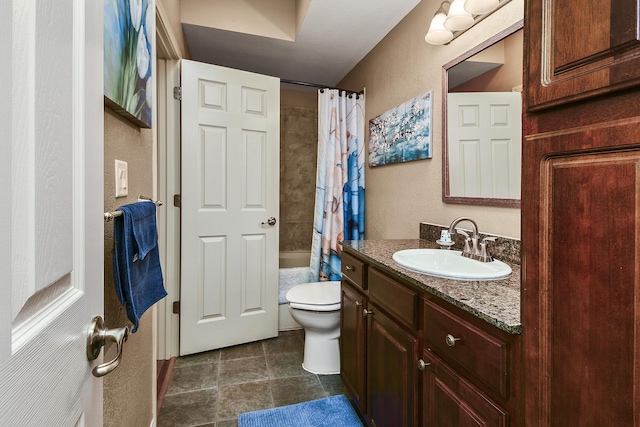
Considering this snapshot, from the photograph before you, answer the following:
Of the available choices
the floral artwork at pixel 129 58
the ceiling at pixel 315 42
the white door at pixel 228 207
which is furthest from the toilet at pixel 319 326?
the ceiling at pixel 315 42

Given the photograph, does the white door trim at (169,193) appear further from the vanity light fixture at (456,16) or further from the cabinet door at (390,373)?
the vanity light fixture at (456,16)

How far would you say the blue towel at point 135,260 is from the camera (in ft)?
2.82

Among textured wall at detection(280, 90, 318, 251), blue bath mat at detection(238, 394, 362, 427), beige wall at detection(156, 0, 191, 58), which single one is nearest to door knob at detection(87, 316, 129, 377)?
blue bath mat at detection(238, 394, 362, 427)

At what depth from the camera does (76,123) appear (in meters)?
0.49

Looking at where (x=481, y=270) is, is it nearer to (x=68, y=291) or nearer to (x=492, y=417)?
(x=492, y=417)

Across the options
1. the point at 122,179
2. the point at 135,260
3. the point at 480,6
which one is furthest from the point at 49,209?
the point at 480,6

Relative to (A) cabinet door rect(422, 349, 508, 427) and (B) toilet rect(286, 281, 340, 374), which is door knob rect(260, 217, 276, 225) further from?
(A) cabinet door rect(422, 349, 508, 427)

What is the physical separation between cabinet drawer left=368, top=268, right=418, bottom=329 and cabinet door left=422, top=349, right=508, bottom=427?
0.13m

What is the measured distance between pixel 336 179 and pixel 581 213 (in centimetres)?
213

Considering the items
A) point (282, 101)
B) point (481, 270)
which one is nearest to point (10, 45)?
point (481, 270)

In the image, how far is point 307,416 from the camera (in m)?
1.60

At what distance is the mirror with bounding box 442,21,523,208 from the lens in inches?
52.6

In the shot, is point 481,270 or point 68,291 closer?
point 68,291

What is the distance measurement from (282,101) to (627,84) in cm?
328
